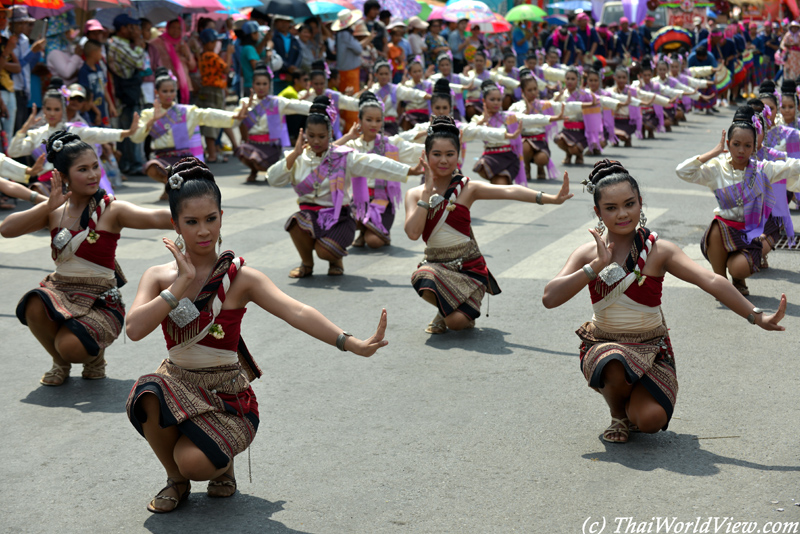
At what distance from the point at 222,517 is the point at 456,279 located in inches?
124

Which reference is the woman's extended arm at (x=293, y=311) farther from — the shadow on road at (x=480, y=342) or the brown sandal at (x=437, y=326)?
the brown sandal at (x=437, y=326)

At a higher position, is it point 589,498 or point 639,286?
point 639,286

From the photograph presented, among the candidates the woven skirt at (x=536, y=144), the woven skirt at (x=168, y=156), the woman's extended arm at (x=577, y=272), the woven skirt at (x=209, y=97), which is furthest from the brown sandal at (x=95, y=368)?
the woven skirt at (x=209, y=97)

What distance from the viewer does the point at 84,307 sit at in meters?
5.77

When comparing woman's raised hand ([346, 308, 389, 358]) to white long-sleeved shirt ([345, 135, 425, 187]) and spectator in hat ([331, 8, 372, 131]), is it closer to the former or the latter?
white long-sleeved shirt ([345, 135, 425, 187])

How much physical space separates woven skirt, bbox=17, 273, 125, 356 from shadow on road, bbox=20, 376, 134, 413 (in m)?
0.22

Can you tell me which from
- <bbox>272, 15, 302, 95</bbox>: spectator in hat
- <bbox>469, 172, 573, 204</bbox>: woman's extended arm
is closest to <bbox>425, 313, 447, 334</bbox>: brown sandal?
<bbox>469, 172, 573, 204</bbox>: woman's extended arm

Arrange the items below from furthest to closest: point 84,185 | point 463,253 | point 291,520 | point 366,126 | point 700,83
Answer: point 700,83 < point 366,126 < point 463,253 < point 84,185 < point 291,520

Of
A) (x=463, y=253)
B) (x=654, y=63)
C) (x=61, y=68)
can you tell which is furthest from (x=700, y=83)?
(x=463, y=253)

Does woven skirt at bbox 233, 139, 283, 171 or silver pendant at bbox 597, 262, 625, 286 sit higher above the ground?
silver pendant at bbox 597, 262, 625, 286

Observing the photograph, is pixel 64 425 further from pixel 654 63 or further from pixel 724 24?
pixel 724 24

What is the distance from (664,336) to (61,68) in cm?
1029

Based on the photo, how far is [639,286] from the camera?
15.5ft

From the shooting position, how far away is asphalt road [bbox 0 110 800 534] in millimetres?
4031
